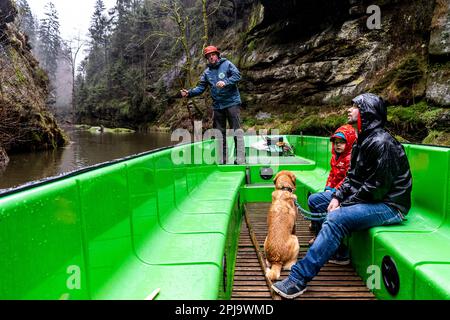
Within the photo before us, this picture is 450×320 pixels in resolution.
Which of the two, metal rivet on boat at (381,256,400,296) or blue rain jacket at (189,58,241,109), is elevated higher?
blue rain jacket at (189,58,241,109)

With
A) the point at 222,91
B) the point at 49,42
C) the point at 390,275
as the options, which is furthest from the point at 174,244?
the point at 49,42

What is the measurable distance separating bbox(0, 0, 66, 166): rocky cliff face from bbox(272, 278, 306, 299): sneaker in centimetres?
1214

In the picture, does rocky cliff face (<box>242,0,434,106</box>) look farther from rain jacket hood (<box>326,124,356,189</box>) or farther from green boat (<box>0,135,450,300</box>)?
green boat (<box>0,135,450,300</box>)

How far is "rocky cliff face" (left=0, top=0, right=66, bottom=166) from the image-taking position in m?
14.1

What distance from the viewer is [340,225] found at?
9.20 feet

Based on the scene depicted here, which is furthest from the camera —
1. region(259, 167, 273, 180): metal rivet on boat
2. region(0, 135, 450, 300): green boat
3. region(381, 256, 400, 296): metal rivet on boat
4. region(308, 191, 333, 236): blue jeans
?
region(259, 167, 273, 180): metal rivet on boat

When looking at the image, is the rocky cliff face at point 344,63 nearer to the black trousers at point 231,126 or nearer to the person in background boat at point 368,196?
the black trousers at point 231,126

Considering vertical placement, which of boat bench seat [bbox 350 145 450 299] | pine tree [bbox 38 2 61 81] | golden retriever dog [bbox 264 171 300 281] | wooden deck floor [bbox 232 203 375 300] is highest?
pine tree [bbox 38 2 61 81]

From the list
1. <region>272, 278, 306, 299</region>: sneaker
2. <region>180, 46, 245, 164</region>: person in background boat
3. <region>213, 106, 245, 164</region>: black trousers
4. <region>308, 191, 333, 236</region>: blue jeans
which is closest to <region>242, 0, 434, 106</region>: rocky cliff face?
<region>213, 106, 245, 164</region>: black trousers

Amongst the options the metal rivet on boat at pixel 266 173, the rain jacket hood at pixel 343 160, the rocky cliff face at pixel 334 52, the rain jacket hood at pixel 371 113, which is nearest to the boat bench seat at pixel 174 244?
the rain jacket hood at pixel 343 160

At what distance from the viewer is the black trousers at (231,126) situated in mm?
6789

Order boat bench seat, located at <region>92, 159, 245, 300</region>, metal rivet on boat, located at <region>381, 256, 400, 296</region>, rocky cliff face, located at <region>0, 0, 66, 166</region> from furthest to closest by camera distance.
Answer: rocky cliff face, located at <region>0, 0, 66, 166</region> → metal rivet on boat, located at <region>381, 256, 400, 296</region> → boat bench seat, located at <region>92, 159, 245, 300</region>

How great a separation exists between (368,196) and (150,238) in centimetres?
177
